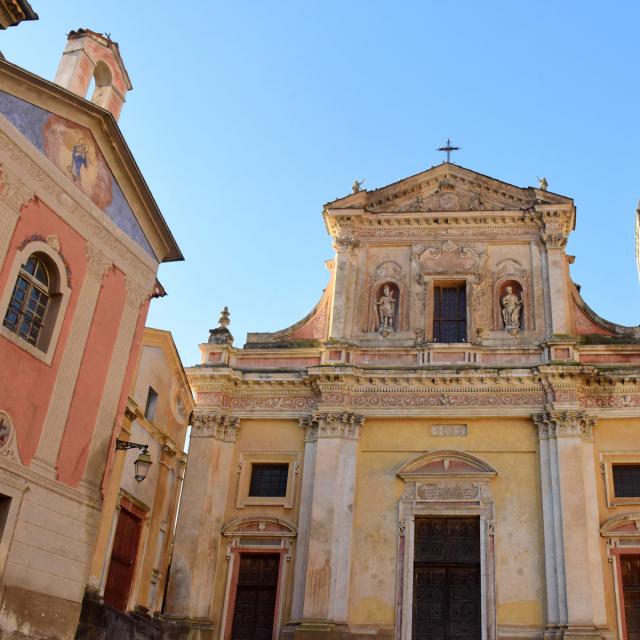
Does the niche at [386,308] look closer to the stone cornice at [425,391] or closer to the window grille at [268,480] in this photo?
the stone cornice at [425,391]

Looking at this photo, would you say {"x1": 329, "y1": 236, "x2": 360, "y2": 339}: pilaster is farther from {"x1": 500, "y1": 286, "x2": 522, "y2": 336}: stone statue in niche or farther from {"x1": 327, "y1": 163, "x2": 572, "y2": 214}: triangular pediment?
{"x1": 500, "y1": 286, "x2": 522, "y2": 336}: stone statue in niche

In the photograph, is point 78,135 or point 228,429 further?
point 228,429

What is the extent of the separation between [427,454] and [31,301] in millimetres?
A: 10407

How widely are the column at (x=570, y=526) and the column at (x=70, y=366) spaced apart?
1086 cm

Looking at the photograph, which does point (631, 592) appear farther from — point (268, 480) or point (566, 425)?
point (268, 480)

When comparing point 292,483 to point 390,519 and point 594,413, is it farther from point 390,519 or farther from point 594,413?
point 594,413

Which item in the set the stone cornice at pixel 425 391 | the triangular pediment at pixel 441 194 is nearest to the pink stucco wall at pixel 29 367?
the stone cornice at pixel 425 391

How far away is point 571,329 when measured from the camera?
2161 cm

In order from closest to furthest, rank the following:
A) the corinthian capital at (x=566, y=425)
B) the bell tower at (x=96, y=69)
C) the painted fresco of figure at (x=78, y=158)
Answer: the painted fresco of figure at (x=78, y=158) → the bell tower at (x=96, y=69) → the corinthian capital at (x=566, y=425)

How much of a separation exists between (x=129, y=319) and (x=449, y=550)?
29.9ft

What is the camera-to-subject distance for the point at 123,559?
18.1m

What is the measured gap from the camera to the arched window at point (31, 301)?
12891 mm

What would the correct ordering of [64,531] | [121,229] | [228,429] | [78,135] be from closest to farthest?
[64,531] < [78,135] < [121,229] < [228,429]

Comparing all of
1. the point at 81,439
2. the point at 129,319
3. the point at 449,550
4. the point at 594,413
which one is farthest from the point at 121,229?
the point at 594,413
